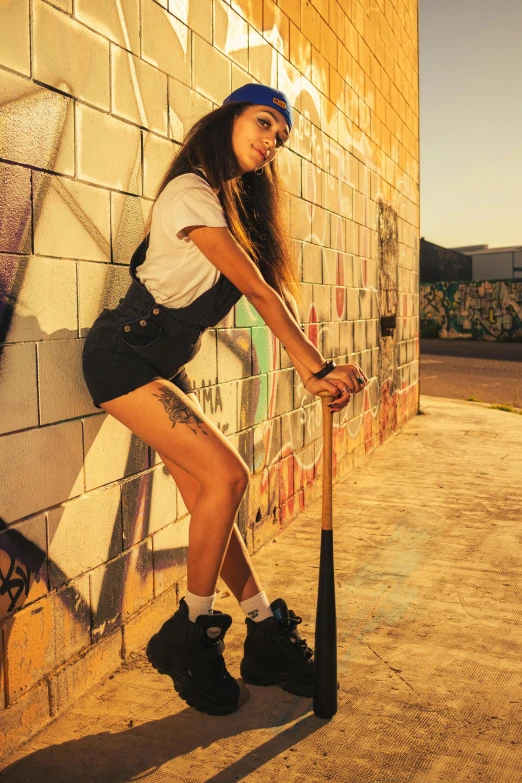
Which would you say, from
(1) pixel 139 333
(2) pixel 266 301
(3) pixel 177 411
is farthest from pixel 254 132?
(3) pixel 177 411

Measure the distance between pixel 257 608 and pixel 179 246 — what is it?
3.81ft

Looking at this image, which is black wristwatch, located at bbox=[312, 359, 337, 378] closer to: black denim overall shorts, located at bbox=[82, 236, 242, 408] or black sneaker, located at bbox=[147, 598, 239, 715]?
black denim overall shorts, located at bbox=[82, 236, 242, 408]

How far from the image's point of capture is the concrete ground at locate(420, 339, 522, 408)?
11367 millimetres

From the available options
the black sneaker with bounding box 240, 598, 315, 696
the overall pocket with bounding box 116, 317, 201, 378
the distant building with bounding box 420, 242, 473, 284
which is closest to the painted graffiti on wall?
the distant building with bounding box 420, 242, 473, 284

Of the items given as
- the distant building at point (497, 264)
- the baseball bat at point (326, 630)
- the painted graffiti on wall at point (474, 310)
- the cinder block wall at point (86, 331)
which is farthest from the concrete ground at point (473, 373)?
the distant building at point (497, 264)

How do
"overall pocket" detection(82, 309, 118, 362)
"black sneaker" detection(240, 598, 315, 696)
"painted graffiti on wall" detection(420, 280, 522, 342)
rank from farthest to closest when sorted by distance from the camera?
"painted graffiti on wall" detection(420, 280, 522, 342) < "black sneaker" detection(240, 598, 315, 696) < "overall pocket" detection(82, 309, 118, 362)

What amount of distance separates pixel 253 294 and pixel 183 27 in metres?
1.42

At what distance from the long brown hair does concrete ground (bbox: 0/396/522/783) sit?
1249mm

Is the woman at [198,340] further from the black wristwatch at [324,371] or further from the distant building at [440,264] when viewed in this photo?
the distant building at [440,264]

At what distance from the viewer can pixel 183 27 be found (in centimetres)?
290

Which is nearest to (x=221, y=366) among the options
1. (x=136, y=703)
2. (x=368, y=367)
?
(x=136, y=703)

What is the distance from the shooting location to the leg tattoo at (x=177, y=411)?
7.01 feet

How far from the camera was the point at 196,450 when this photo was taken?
213cm

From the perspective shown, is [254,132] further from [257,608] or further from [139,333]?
[257,608]
